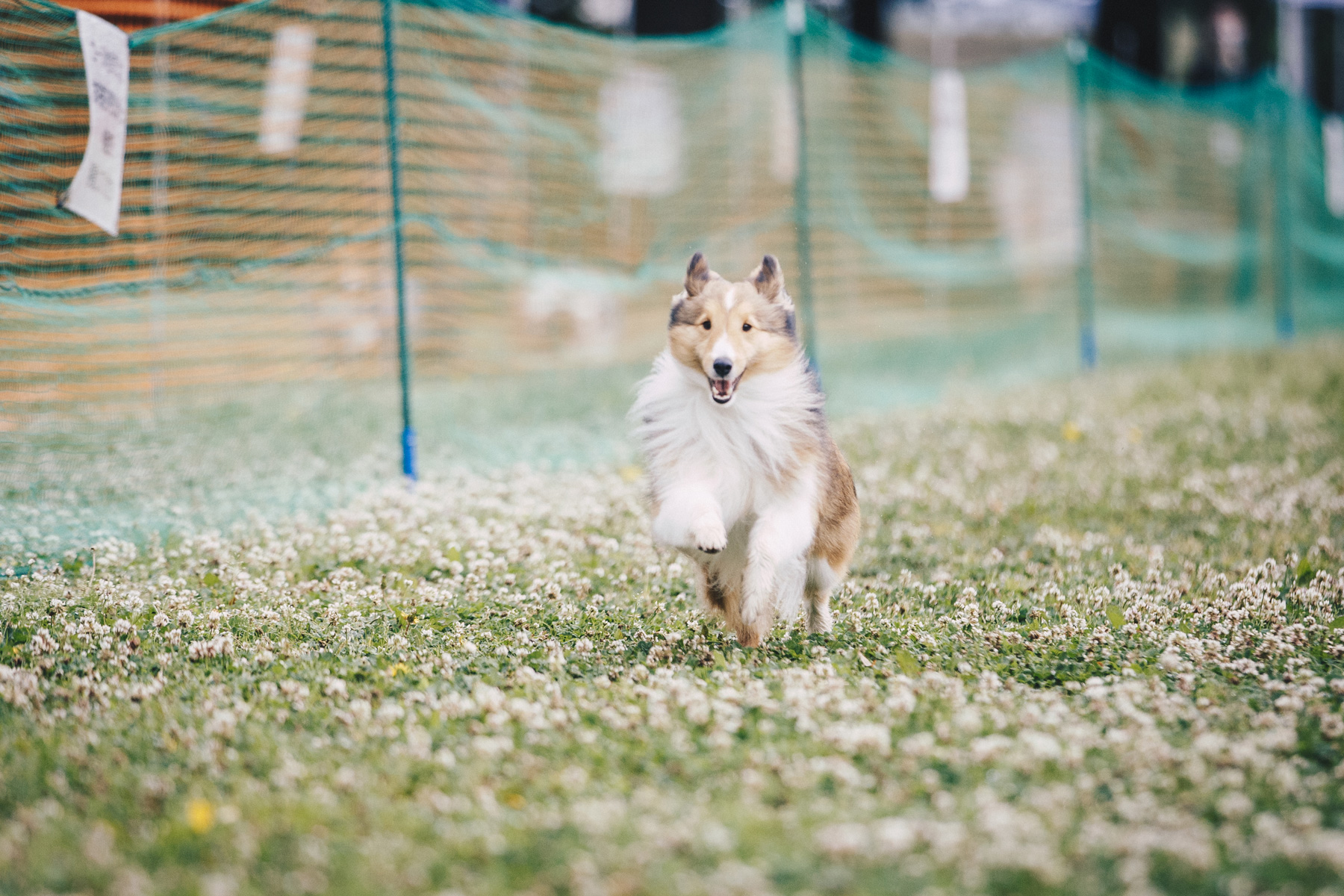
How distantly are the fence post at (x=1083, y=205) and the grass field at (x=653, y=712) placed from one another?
614 centimetres

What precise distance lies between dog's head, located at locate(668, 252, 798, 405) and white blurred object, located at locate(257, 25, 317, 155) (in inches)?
168

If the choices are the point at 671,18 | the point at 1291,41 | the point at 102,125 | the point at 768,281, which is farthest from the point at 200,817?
the point at 1291,41

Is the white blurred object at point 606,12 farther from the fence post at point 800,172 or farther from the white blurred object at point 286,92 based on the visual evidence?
the white blurred object at point 286,92

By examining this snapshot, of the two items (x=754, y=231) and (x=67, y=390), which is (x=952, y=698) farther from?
(x=754, y=231)

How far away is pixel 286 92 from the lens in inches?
303

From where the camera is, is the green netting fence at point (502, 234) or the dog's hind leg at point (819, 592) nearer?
the dog's hind leg at point (819, 592)

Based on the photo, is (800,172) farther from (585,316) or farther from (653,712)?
(653,712)

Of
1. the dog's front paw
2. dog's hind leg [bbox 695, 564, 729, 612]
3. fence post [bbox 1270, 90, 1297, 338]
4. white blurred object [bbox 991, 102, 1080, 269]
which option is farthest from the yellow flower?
fence post [bbox 1270, 90, 1297, 338]

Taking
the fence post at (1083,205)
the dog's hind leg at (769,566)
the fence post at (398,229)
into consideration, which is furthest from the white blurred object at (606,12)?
the dog's hind leg at (769,566)

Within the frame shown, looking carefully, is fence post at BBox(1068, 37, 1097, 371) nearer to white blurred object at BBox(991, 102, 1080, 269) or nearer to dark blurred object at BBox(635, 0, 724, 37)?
white blurred object at BBox(991, 102, 1080, 269)

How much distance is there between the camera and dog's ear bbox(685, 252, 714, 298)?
4316 mm

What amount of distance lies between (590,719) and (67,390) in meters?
3.73

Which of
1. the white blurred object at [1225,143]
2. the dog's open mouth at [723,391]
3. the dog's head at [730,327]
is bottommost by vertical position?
the dog's open mouth at [723,391]

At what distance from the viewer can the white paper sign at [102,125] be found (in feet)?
17.2
